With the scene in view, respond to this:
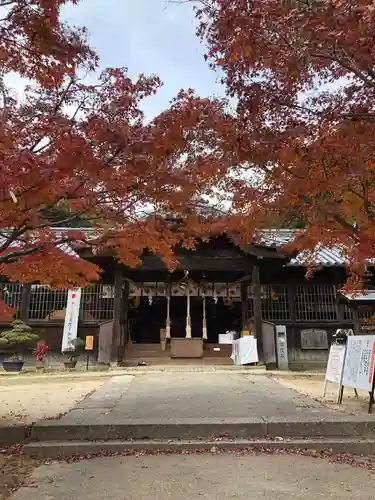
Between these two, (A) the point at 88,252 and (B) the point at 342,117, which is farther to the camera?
(A) the point at 88,252

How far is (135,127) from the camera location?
6.19 metres

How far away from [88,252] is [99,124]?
10185 millimetres

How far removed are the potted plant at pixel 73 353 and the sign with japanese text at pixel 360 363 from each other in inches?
421

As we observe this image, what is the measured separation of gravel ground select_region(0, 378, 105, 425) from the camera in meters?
6.92

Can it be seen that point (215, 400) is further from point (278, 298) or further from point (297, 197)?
point (278, 298)

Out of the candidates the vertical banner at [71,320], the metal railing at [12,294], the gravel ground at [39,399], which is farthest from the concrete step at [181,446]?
the metal railing at [12,294]

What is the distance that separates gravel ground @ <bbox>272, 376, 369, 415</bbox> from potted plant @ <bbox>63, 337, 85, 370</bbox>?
24.8ft

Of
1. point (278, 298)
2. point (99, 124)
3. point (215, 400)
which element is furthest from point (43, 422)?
point (278, 298)

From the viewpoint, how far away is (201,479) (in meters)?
4.24

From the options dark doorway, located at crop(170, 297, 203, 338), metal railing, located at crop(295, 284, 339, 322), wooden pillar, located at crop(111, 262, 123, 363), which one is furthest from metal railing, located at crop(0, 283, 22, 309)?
metal railing, located at crop(295, 284, 339, 322)

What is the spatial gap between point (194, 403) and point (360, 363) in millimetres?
2925

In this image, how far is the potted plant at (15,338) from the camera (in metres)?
15.4

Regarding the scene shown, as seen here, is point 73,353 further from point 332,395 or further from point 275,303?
point 332,395

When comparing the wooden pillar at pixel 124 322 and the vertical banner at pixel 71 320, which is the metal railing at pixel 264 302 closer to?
the vertical banner at pixel 71 320
